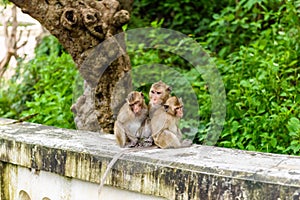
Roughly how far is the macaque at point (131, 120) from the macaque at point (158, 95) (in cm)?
4

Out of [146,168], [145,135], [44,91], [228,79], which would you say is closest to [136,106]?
[145,135]

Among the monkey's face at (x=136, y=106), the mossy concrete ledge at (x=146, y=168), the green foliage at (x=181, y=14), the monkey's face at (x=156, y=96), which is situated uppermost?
the green foliage at (x=181, y=14)

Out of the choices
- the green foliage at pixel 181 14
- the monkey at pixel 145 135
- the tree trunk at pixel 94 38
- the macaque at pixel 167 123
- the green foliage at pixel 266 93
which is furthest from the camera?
the green foliage at pixel 181 14

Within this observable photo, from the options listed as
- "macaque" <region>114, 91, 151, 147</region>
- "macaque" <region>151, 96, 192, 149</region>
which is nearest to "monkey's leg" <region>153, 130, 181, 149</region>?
"macaque" <region>151, 96, 192, 149</region>

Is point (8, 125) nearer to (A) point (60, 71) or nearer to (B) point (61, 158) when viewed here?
(B) point (61, 158)

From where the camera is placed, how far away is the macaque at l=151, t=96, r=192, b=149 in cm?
291

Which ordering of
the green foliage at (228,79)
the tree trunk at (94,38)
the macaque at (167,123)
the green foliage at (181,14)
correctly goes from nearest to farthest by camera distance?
the macaque at (167,123) < the tree trunk at (94,38) < the green foliage at (228,79) < the green foliage at (181,14)

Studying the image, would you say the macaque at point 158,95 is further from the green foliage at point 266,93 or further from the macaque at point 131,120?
the green foliage at point 266,93

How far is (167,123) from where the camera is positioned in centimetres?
292

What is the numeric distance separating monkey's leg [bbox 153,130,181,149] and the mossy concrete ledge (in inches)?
2.4

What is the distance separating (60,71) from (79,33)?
7.46 feet

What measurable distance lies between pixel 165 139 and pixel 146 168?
0.34 metres

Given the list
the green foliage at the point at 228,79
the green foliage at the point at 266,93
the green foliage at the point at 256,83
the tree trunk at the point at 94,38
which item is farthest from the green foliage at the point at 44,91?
the green foliage at the point at 266,93

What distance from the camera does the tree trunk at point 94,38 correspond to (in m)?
3.86
